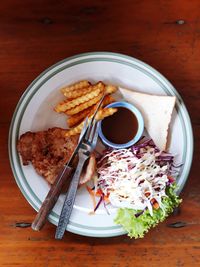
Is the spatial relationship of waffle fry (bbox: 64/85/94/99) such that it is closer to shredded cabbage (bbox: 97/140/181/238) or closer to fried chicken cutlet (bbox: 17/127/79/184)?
fried chicken cutlet (bbox: 17/127/79/184)

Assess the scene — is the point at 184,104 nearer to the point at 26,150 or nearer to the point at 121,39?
the point at 121,39

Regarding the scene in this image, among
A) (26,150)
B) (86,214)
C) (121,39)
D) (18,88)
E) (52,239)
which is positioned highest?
(121,39)

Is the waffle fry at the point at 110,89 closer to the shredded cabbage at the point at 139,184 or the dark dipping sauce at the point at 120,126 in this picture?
the dark dipping sauce at the point at 120,126

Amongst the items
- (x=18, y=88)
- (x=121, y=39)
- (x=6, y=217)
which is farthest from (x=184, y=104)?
(x=6, y=217)

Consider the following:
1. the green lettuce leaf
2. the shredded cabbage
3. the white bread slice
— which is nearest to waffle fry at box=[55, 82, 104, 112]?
the white bread slice

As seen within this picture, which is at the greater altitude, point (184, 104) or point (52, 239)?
point (184, 104)

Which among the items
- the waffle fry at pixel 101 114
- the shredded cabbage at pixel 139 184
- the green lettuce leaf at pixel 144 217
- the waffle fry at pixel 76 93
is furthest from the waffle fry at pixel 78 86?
the green lettuce leaf at pixel 144 217
